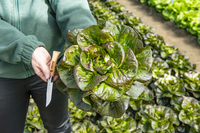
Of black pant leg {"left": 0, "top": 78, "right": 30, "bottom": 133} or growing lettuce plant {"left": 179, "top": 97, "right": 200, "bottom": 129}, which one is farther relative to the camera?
growing lettuce plant {"left": 179, "top": 97, "right": 200, "bottom": 129}

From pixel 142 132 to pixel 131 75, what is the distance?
1.56 meters

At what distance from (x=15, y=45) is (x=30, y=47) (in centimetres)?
9

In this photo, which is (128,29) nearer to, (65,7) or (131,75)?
(131,75)

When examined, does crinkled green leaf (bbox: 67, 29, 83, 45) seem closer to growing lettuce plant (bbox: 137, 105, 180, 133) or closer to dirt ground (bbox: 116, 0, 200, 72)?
growing lettuce plant (bbox: 137, 105, 180, 133)

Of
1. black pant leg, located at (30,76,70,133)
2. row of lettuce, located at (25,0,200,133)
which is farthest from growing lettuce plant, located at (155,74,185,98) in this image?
black pant leg, located at (30,76,70,133)

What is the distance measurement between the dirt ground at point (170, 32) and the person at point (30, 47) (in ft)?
8.78

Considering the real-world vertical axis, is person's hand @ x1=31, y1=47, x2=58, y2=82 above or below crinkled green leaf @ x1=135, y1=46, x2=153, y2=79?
below

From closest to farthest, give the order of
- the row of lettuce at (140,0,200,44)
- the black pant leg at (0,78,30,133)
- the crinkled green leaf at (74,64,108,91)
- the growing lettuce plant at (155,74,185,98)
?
the crinkled green leaf at (74,64,108,91)
the black pant leg at (0,78,30,133)
the growing lettuce plant at (155,74,185,98)
the row of lettuce at (140,0,200,44)

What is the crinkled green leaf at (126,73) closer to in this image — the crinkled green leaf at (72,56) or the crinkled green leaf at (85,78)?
the crinkled green leaf at (85,78)

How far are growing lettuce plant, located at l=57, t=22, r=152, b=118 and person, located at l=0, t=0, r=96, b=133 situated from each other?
147 mm

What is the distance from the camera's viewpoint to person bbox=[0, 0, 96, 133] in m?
1.00

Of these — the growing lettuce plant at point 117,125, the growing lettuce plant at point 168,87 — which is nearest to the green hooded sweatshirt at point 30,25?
the growing lettuce plant at point 117,125

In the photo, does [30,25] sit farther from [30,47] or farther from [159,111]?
[159,111]

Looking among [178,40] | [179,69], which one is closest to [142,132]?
[179,69]
